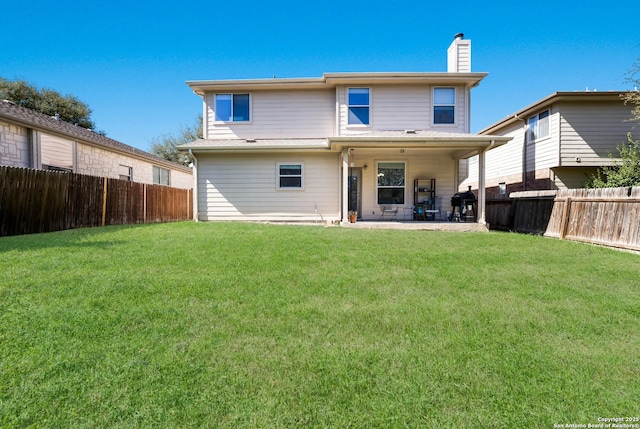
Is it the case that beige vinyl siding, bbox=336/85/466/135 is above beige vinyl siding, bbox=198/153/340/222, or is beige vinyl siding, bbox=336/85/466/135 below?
above

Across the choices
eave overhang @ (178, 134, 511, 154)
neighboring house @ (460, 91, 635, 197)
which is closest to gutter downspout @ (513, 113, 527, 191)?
neighboring house @ (460, 91, 635, 197)

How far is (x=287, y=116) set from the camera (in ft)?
40.8

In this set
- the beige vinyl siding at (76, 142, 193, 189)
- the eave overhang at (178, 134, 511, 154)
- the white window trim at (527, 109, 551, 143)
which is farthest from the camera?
the beige vinyl siding at (76, 142, 193, 189)

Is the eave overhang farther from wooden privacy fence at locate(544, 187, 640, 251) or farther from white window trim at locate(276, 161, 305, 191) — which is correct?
wooden privacy fence at locate(544, 187, 640, 251)

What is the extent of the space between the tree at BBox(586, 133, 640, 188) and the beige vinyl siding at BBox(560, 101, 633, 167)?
0.38m

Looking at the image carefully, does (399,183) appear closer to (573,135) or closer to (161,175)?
(573,135)

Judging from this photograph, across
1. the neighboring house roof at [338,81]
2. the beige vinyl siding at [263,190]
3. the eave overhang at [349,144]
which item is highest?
the neighboring house roof at [338,81]

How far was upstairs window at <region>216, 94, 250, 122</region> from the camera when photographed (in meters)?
12.5

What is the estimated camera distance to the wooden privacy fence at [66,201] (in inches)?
294

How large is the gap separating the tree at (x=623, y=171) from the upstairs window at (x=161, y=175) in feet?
71.5

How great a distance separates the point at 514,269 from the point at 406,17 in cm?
1282

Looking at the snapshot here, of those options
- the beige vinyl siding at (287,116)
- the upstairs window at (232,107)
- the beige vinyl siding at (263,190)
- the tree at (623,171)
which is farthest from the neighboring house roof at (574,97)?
the upstairs window at (232,107)

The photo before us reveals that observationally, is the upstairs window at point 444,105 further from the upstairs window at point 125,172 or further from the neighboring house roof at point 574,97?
the upstairs window at point 125,172

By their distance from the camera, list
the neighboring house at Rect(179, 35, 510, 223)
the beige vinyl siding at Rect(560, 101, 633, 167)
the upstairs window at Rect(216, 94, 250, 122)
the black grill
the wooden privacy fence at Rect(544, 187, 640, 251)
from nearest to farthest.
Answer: the wooden privacy fence at Rect(544, 187, 640, 251)
the black grill
the neighboring house at Rect(179, 35, 510, 223)
the beige vinyl siding at Rect(560, 101, 633, 167)
the upstairs window at Rect(216, 94, 250, 122)
